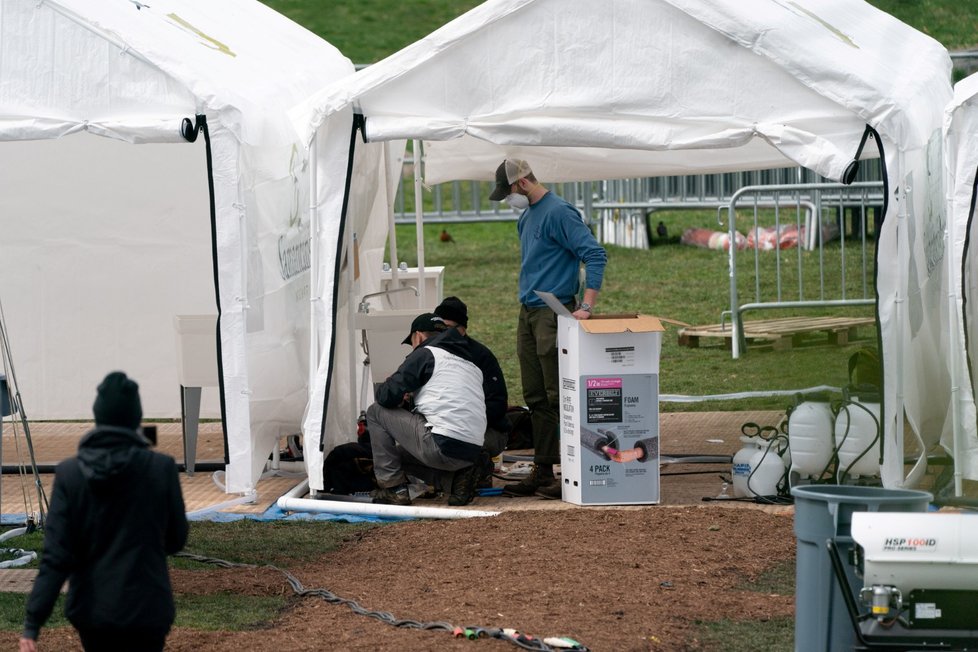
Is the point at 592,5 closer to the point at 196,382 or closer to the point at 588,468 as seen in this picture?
the point at 588,468

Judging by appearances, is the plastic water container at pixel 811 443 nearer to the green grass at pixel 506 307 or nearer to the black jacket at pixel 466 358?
the green grass at pixel 506 307

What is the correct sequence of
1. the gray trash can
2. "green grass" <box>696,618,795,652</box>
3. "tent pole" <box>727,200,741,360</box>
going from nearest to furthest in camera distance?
the gray trash can → "green grass" <box>696,618,795,652</box> → "tent pole" <box>727,200,741,360</box>

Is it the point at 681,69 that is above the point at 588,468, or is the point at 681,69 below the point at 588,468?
above

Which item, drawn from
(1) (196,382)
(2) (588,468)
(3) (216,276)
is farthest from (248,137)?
(2) (588,468)

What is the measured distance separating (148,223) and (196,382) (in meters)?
1.98

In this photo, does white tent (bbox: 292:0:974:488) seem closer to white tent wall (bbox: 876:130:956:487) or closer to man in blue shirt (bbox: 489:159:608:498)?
white tent wall (bbox: 876:130:956:487)

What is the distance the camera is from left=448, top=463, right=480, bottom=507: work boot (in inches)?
345

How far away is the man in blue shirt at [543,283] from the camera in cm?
887

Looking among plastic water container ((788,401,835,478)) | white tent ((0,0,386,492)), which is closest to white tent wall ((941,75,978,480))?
plastic water container ((788,401,835,478))

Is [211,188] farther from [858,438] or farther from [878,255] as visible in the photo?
[858,438]

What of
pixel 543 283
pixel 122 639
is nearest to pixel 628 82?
pixel 543 283

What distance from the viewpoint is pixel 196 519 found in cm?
861

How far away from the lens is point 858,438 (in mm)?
8625

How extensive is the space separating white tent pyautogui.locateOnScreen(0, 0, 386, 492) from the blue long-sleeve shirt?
125 cm
